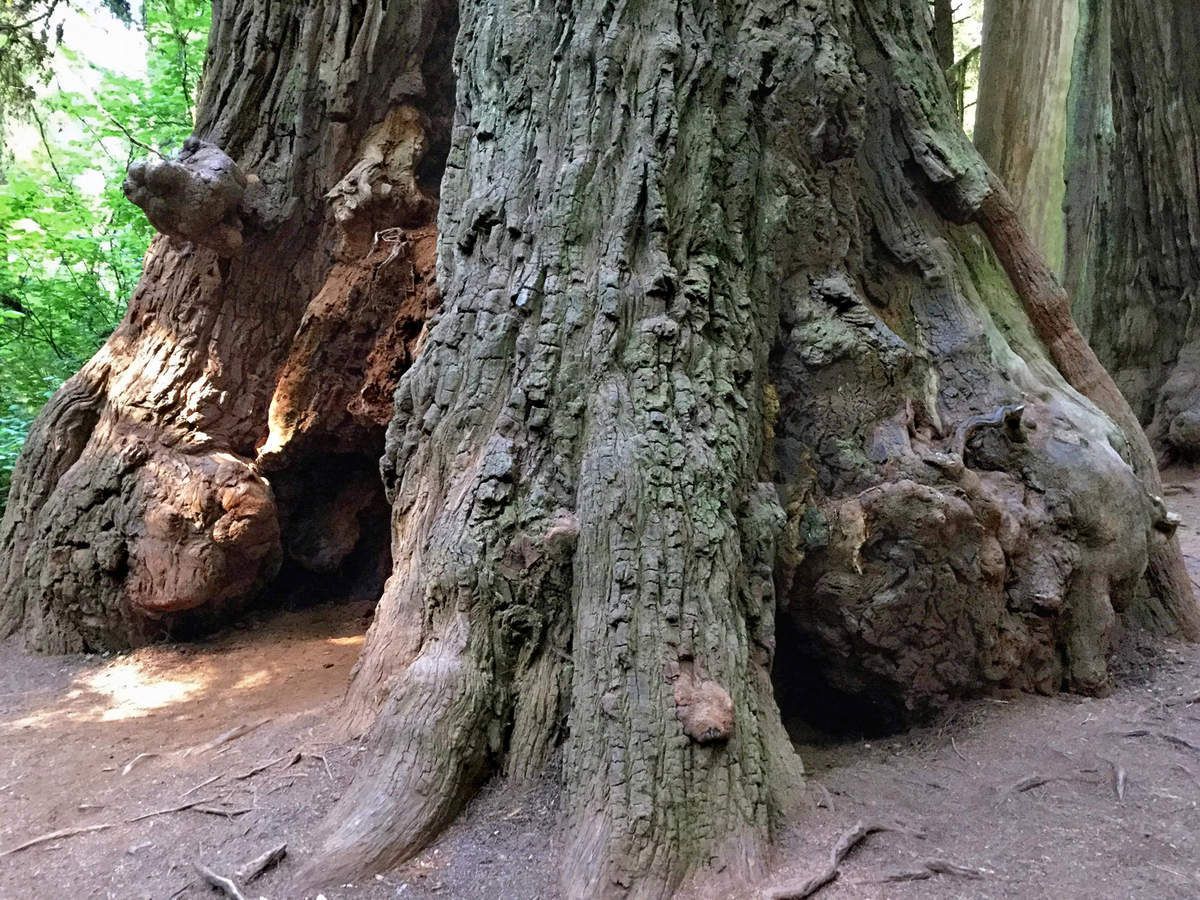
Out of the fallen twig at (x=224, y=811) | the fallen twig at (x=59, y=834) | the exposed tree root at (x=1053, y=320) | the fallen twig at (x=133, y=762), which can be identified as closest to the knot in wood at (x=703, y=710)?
the fallen twig at (x=224, y=811)

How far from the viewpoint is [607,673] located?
7.47 ft

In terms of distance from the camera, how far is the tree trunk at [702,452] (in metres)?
2.29

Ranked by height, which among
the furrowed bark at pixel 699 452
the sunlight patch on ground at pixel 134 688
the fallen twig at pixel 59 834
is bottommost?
the fallen twig at pixel 59 834

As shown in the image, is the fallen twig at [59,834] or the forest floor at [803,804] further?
the fallen twig at [59,834]

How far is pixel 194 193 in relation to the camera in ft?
15.1

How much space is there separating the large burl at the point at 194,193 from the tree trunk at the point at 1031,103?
538 cm

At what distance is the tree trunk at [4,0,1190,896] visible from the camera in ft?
7.52

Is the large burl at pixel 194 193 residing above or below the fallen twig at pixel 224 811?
above

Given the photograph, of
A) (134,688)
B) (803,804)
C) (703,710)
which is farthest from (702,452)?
(134,688)

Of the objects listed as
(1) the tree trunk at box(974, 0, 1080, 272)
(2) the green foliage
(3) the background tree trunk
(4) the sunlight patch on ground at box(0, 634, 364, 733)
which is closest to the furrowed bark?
(4) the sunlight patch on ground at box(0, 634, 364, 733)

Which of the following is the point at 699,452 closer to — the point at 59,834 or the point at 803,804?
the point at 803,804

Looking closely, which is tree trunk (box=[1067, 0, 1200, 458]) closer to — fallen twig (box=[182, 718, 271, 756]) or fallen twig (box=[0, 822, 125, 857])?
fallen twig (box=[182, 718, 271, 756])

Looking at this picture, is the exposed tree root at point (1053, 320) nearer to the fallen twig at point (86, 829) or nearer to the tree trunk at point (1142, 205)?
the fallen twig at point (86, 829)

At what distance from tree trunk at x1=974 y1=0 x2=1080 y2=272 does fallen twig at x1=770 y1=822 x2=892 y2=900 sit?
5.54 metres
